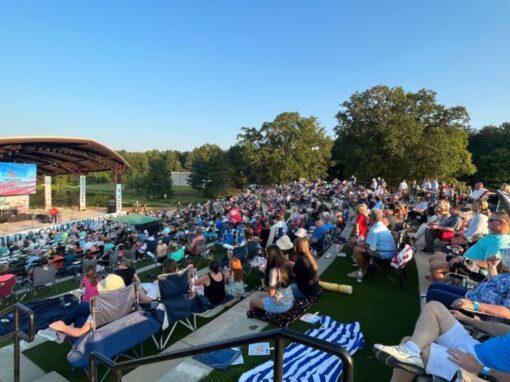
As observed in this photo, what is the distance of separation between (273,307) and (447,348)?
2.80m

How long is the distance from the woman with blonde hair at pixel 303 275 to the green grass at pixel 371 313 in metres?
0.30

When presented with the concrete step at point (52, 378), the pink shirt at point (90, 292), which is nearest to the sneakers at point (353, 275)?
the pink shirt at point (90, 292)

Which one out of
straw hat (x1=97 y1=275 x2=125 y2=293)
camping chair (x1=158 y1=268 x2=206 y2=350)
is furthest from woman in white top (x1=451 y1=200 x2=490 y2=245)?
straw hat (x1=97 y1=275 x2=125 y2=293)

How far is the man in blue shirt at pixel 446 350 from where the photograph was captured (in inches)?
79.3

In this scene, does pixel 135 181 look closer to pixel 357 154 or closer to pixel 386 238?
pixel 357 154

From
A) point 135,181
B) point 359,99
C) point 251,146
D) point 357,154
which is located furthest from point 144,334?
point 135,181

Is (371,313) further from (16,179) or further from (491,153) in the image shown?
(491,153)

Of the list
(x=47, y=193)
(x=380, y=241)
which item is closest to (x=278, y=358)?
(x=380, y=241)

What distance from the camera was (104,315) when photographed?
13.1 feet

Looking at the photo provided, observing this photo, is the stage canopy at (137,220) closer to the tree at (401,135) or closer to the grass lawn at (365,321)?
the grass lawn at (365,321)

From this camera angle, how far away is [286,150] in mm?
40969

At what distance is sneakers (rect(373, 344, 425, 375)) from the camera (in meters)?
2.26

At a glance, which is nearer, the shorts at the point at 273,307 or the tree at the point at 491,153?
the shorts at the point at 273,307

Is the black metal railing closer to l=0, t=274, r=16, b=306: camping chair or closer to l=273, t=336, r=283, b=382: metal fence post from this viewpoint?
l=273, t=336, r=283, b=382: metal fence post
